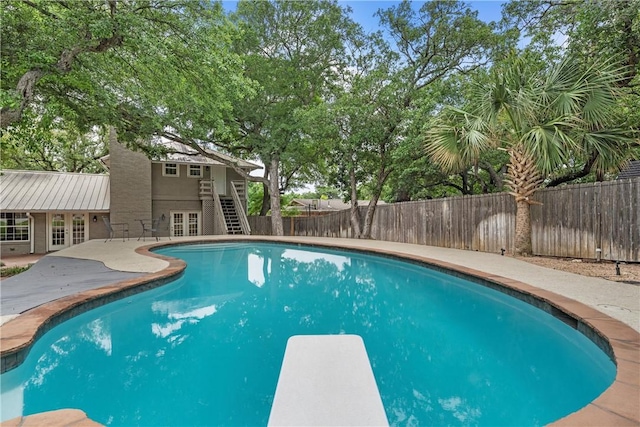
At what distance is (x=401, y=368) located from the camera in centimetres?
309

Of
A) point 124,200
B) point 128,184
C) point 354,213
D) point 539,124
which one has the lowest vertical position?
point 354,213

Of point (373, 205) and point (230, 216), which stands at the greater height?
point (373, 205)

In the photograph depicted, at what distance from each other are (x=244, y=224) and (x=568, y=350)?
50.3ft

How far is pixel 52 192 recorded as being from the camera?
42.2ft

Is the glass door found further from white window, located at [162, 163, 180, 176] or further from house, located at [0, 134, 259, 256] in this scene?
white window, located at [162, 163, 180, 176]

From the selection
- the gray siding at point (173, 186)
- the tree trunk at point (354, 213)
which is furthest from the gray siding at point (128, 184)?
the tree trunk at point (354, 213)

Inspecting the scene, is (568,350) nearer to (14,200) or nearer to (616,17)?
(616,17)

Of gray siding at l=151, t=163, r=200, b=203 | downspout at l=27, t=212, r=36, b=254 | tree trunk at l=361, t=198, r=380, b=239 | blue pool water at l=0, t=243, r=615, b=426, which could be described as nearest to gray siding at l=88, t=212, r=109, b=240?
downspout at l=27, t=212, r=36, b=254

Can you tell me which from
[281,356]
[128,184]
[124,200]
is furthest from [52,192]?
[281,356]

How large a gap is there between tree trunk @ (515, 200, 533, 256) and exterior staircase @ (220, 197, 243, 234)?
12.9 meters

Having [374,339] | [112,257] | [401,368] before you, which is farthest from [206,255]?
[401,368]

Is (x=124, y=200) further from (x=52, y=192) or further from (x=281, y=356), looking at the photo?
(x=281, y=356)

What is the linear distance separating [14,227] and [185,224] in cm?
676

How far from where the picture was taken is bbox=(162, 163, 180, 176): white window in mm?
16938
